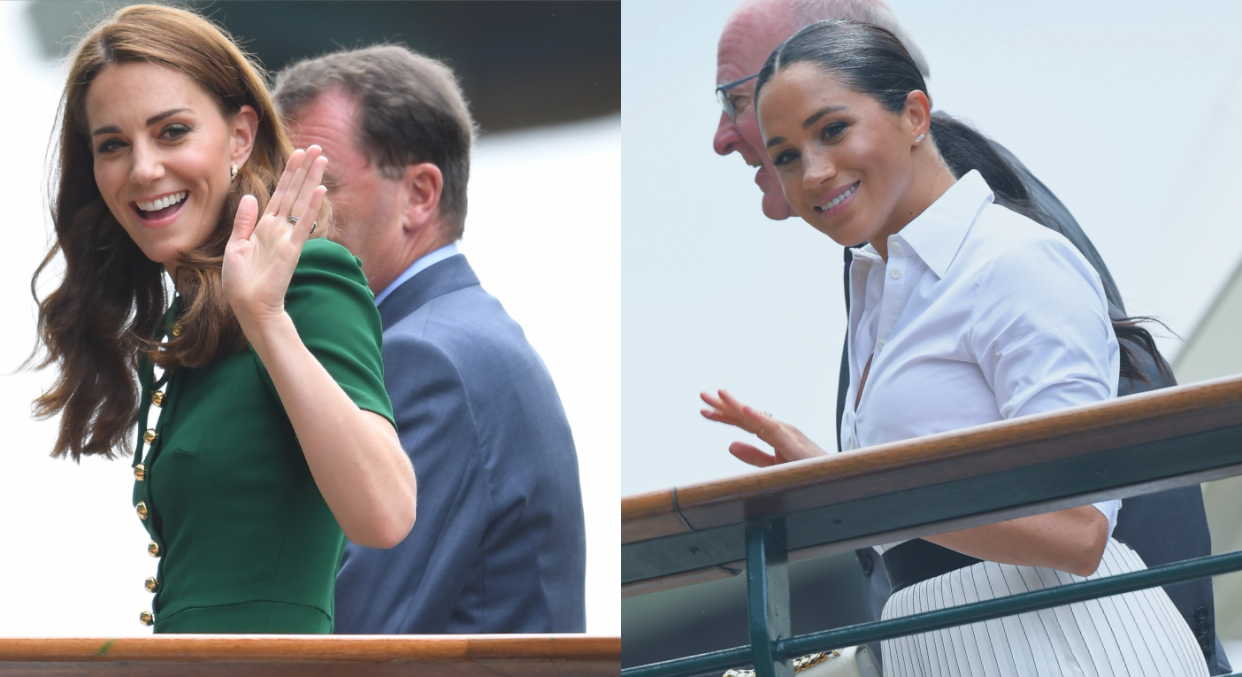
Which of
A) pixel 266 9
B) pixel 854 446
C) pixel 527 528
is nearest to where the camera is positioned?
pixel 854 446

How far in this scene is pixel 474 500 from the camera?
1.54 metres

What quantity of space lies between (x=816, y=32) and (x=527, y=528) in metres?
0.74

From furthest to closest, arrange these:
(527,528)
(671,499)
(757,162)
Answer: (527,528) < (757,162) < (671,499)

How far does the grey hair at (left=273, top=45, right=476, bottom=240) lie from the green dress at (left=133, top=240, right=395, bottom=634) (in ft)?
2.81

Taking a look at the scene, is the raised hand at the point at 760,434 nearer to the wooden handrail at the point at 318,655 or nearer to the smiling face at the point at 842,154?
the smiling face at the point at 842,154

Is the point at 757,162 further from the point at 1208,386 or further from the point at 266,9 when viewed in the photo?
the point at 266,9

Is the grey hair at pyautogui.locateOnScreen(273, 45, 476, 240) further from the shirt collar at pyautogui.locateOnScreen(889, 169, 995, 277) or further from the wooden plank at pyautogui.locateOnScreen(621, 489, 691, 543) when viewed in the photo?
the wooden plank at pyautogui.locateOnScreen(621, 489, 691, 543)

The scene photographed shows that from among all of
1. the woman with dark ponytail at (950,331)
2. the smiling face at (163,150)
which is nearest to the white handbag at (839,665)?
the woman with dark ponytail at (950,331)

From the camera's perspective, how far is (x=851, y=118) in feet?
3.96

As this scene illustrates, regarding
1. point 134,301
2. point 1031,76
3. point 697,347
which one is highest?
point 1031,76

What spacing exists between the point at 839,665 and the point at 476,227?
2024mm

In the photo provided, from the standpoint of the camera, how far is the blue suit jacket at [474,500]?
→ 148 centimetres

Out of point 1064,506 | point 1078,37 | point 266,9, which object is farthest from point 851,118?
point 266,9

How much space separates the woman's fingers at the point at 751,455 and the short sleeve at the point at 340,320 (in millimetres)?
349
